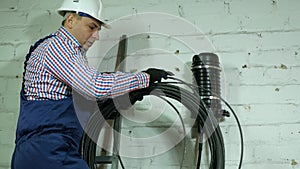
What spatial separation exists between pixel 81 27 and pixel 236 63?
751 millimetres

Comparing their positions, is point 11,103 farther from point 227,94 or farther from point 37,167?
point 227,94

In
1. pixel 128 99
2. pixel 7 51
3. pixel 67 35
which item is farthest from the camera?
pixel 7 51

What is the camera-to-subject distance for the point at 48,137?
4.28 ft

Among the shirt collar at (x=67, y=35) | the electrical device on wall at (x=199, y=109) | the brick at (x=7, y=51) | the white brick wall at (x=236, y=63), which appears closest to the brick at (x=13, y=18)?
the white brick wall at (x=236, y=63)

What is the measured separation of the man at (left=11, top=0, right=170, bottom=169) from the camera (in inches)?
51.2

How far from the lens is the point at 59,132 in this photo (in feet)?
4.40

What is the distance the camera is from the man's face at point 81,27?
1493 mm

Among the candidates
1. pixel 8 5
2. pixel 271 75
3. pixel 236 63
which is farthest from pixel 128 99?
pixel 8 5

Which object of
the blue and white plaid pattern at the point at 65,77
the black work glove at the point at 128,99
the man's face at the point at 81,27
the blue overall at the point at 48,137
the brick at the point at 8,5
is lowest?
the blue overall at the point at 48,137

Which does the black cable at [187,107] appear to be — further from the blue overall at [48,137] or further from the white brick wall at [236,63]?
the white brick wall at [236,63]

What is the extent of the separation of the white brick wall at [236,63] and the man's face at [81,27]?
0.36 metres

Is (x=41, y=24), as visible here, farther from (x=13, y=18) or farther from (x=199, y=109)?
(x=199, y=109)

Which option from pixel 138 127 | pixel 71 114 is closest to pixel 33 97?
pixel 71 114

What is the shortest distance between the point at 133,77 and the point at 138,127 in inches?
16.9
